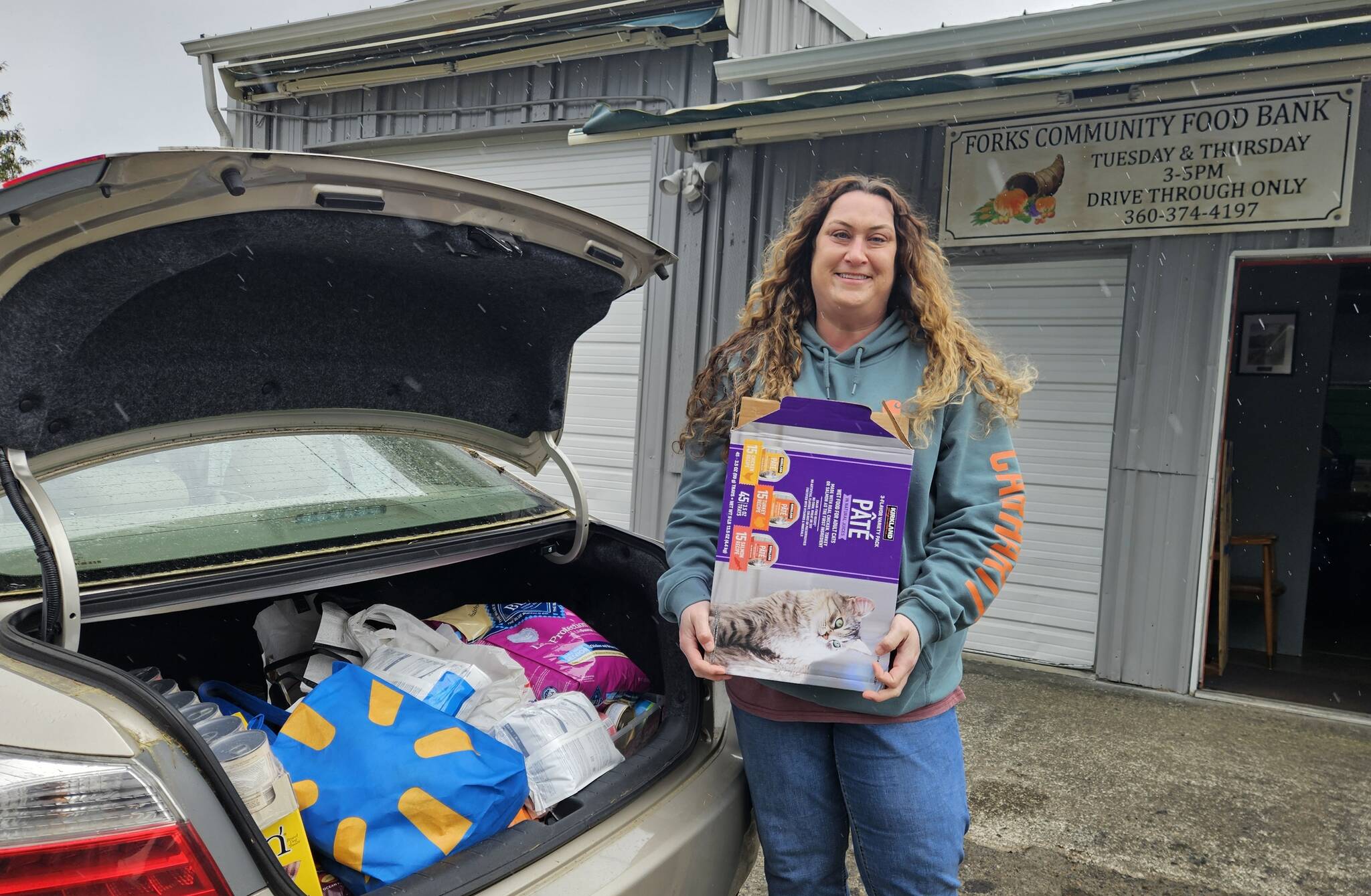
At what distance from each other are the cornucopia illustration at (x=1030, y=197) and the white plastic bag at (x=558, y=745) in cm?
425

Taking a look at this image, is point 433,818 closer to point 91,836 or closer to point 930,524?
point 91,836

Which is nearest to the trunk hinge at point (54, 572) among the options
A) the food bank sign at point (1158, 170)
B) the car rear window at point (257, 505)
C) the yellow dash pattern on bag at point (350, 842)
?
the car rear window at point (257, 505)

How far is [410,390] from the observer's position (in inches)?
85.7

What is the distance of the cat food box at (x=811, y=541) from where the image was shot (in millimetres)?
1573

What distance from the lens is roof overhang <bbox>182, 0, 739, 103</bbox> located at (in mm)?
6363

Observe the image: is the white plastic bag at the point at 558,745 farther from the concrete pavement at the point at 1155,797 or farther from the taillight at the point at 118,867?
the concrete pavement at the point at 1155,797

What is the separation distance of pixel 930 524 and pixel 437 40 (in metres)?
7.01

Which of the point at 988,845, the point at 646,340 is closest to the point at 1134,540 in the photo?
the point at 988,845

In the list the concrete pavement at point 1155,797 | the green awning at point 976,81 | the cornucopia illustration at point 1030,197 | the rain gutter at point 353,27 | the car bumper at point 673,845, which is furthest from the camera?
the rain gutter at point 353,27

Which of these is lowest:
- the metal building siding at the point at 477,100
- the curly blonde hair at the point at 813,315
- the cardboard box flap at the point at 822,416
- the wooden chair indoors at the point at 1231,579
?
the wooden chair indoors at the point at 1231,579

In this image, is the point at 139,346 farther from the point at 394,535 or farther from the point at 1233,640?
the point at 1233,640

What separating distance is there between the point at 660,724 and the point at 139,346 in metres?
1.29

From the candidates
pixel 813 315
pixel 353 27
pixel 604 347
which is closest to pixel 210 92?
pixel 353 27

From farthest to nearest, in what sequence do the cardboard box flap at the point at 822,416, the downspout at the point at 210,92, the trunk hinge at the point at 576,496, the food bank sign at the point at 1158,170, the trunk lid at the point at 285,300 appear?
the downspout at the point at 210,92 → the food bank sign at the point at 1158,170 → the trunk hinge at the point at 576,496 → the cardboard box flap at the point at 822,416 → the trunk lid at the point at 285,300
